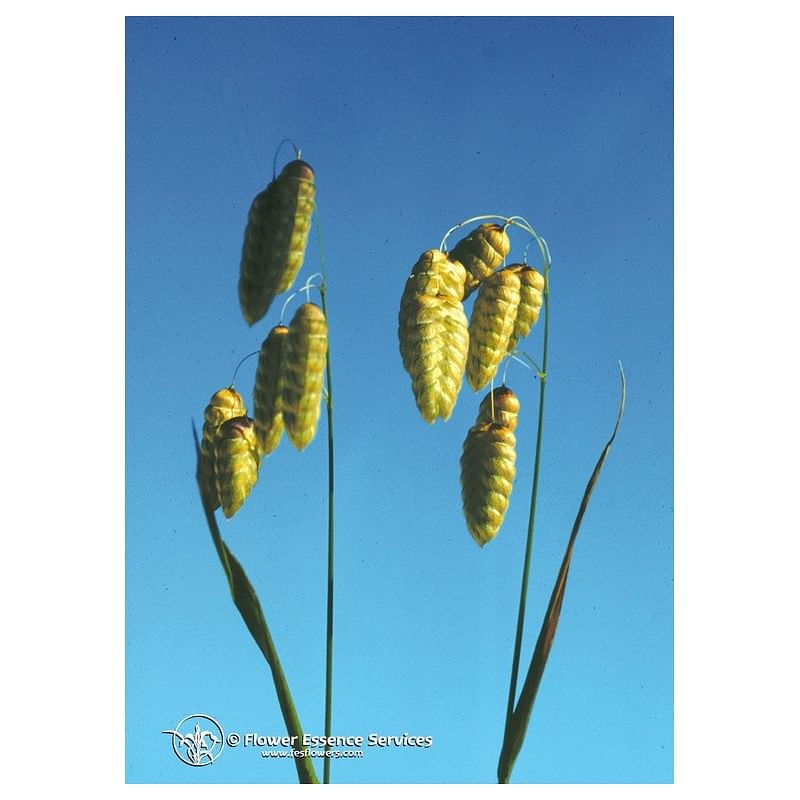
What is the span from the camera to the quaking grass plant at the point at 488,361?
1.74 meters

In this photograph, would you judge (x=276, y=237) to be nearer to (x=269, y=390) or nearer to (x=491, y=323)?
(x=269, y=390)

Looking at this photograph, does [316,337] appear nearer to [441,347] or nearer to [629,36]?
[441,347]

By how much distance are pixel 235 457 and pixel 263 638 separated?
0.99 feet

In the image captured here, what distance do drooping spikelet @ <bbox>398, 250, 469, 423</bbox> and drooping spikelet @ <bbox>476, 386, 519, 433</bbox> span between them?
16 centimetres

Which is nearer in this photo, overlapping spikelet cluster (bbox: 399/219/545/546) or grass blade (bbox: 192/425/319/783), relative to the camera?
overlapping spikelet cluster (bbox: 399/219/545/546)

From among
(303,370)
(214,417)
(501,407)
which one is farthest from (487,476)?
(214,417)

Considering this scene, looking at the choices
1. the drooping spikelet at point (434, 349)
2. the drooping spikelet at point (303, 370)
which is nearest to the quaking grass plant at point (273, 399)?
the drooping spikelet at point (303, 370)

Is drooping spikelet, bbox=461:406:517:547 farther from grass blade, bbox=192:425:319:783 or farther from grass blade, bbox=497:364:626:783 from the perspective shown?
grass blade, bbox=192:425:319:783

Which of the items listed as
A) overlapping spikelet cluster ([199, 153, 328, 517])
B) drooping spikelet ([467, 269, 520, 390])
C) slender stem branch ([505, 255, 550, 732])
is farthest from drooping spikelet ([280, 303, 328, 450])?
slender stem branch ([505, 255, 550, 732])

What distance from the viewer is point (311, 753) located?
6.17ft

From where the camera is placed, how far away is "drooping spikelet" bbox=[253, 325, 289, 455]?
1.77 m

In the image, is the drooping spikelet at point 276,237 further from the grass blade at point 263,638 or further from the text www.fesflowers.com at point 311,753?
the text www.fesflowers.com at point 311,753

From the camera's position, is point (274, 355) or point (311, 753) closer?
point (274, 355)
